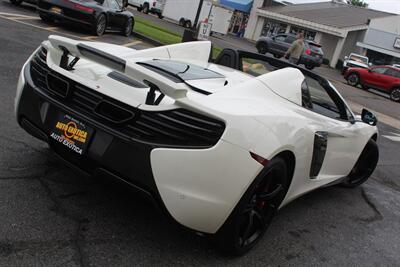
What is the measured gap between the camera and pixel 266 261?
3.08 meters

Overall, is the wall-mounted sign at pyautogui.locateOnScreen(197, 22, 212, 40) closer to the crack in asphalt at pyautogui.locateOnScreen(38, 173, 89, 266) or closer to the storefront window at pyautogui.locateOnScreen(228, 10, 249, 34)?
the crack in asphalt at pyautogui.locateOnScreen(38, 173, 89, 266)

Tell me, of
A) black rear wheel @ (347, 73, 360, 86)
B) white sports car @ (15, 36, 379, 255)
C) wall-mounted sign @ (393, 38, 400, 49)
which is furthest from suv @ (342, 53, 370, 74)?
white sports car @ (15, 36, 379, 255)

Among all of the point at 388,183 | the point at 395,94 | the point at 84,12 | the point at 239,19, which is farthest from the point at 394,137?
the point at 239,19

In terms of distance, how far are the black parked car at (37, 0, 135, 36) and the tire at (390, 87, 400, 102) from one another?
1398 cm

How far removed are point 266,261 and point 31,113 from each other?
1851 mm

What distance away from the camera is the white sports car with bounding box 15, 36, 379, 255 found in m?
2.52

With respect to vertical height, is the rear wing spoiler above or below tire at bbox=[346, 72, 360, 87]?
above

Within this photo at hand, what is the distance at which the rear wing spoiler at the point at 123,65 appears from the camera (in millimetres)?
2473

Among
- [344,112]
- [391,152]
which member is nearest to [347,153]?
[344,112]

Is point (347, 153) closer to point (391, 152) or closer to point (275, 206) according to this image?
point (275, 206)

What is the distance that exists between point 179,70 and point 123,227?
123 cm

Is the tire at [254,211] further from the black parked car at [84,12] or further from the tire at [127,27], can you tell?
the tire at [127,27]

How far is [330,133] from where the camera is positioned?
368 cm

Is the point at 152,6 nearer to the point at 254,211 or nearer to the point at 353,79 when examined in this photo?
the point at 353,79
